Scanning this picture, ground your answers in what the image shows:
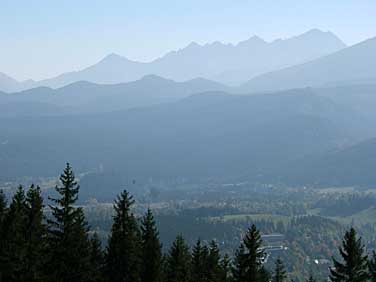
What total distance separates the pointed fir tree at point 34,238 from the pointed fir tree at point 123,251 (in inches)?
226

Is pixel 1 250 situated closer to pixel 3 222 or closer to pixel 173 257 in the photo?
pixel 3 222

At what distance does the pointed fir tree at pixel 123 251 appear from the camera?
4228 centimetres

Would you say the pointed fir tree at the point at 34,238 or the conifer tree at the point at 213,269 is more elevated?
the pointed fir tree at the point at 34,238

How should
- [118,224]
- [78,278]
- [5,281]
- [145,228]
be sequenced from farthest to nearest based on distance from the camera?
[145,228] < [118,224] < [78,278] < [5,281]

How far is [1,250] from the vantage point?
3531 centimetres

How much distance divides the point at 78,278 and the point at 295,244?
15132cm

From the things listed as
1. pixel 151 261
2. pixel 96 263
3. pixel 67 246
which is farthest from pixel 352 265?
pixel 67 246

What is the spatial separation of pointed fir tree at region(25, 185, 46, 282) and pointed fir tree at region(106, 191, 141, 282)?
5.73 metres

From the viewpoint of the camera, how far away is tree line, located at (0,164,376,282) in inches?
1403

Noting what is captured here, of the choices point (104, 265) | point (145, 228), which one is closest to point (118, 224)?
A: point (104, 265)

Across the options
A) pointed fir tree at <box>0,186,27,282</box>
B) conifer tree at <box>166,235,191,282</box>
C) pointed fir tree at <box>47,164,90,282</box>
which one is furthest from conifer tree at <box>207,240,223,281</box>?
pointed fir tree at <box>0,186,27,282</box>

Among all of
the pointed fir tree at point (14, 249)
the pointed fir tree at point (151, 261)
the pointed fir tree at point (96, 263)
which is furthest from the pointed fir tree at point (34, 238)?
the pointed fir tree at point (151, 261)

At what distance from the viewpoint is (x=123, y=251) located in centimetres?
4238

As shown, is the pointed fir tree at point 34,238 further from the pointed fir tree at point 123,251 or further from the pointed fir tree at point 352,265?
the pointed fir tree at point 352,265
